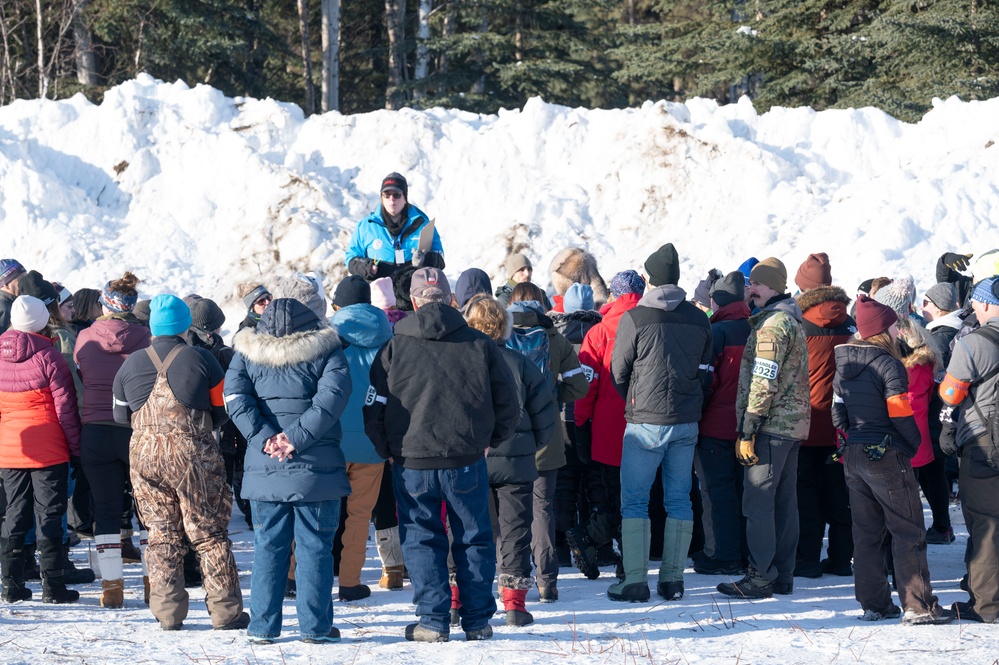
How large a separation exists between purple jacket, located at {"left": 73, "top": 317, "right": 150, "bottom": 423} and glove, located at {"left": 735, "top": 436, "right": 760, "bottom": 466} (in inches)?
154

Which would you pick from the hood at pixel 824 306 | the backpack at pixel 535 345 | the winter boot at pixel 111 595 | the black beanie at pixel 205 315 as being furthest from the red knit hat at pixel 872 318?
the winter boot at pixel 111 595

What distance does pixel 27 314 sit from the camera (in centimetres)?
662

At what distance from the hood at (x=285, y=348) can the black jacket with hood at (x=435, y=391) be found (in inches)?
12.8

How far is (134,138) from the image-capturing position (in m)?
17.5

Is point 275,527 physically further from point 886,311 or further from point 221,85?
point 221,85

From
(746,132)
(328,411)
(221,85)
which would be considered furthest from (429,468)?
(221,85)

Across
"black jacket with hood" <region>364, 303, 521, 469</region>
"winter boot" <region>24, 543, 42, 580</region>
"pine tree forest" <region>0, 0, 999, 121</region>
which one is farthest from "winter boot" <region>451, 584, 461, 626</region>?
"pine tree forest" <region>0, 0, 999, 121</region>

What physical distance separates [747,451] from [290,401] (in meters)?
2.85

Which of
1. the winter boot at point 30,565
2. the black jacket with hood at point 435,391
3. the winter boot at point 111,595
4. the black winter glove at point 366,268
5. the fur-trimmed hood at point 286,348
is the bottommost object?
the winter boot at point 111,595

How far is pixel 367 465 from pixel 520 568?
4.03 ft

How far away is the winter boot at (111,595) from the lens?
21.7ft

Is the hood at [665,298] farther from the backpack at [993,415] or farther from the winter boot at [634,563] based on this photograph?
the backpack at [993,415]

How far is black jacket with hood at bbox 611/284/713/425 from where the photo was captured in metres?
6.47

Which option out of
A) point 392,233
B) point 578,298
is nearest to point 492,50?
point 392,233
